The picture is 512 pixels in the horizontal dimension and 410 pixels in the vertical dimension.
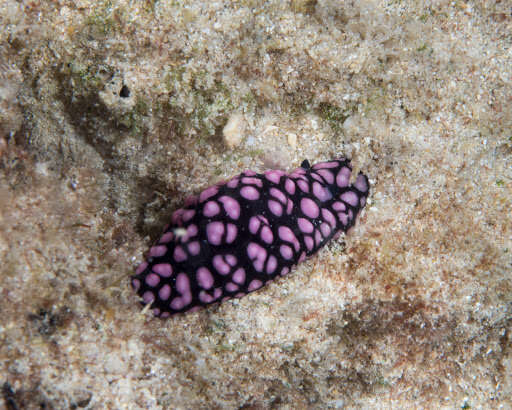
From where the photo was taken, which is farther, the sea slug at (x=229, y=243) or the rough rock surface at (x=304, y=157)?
the rough rock surface at (x=304, y=157)

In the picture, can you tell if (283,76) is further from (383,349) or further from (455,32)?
(383,349)

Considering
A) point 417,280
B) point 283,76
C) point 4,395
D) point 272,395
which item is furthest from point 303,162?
point 4,395

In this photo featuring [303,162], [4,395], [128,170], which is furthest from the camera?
[303,162]

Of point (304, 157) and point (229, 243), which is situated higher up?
point (304, 157)

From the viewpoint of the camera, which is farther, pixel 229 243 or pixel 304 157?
pixel 304 157
